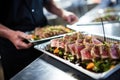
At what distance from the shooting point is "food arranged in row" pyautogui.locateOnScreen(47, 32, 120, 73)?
4.21 feet

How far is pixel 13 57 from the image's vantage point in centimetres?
206

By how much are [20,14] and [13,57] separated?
1.24 feet

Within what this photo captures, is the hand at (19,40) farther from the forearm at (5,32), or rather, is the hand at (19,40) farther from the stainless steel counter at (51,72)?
the stainless steel counter at (51,72)

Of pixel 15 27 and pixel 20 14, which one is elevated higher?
pixel 20 14

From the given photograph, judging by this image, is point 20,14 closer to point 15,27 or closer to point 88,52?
point 15,27

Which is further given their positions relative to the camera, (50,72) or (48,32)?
(48,32)

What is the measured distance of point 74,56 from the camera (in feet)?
4.76

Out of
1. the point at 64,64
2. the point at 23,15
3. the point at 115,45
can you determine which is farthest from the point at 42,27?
the point at 115,45

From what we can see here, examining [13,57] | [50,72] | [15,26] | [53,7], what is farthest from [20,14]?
[50,72]

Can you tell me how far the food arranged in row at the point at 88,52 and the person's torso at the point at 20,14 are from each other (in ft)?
1.79

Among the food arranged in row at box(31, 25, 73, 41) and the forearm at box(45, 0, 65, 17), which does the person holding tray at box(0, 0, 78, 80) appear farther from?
the forearm at box(45, 0, 65, 17)

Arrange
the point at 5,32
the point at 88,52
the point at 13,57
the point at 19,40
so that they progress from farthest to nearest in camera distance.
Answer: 1. the point at 13,57
2. the point at 5,32
3. the point at 19,40
4. the point at 88,52

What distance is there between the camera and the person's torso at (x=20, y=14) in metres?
2.05

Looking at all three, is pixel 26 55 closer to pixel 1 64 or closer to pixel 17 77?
pixel 1 64
